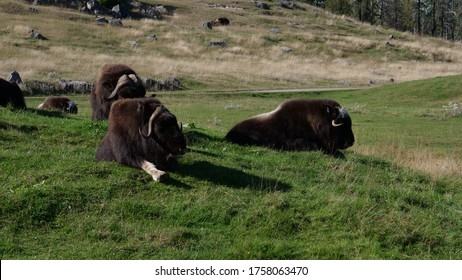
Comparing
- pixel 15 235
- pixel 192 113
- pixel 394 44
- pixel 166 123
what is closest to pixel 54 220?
pixel 15 235

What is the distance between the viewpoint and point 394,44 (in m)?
83.4

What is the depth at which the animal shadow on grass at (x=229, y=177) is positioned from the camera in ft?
35.1

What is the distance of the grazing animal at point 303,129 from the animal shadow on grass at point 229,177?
410cm

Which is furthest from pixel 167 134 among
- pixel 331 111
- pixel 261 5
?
pixel 261 5

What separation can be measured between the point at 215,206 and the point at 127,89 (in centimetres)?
750

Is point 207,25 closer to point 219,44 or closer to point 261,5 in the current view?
point 219,44

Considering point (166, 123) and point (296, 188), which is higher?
point (166, 123)

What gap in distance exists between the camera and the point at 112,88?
17.3 m

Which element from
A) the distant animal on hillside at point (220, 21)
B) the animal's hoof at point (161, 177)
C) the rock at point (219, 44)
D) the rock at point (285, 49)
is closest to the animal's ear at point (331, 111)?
the animal's hoof at point (161, 177)

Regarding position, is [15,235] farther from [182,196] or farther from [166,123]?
[166,123]

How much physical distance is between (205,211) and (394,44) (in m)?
78.2

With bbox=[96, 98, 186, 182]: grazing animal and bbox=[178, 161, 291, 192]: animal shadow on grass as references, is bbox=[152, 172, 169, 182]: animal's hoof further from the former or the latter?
bbox=[178, 161, 291, 192]: animal shadow on grass

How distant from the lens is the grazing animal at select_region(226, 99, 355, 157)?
15445 millimetres

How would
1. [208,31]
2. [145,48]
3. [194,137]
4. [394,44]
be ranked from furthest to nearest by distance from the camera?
[394,44]
[208,31]
[145,48]
[194,137]
